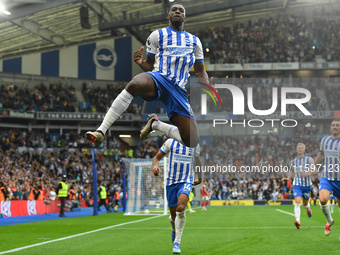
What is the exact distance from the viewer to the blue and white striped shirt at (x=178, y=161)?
9039 millimetres

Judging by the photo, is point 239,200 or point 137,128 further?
point 137,128

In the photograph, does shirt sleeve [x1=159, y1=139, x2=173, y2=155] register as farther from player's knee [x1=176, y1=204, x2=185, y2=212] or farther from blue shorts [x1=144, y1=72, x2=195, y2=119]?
blue shorts [x1=144, y1=72, x2=195, y2=119]

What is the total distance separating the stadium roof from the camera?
38.1 metres

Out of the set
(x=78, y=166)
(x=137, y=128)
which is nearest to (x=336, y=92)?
(x=137, y=128)

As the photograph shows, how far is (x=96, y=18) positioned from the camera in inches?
1705

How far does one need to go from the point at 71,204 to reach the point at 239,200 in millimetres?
16410

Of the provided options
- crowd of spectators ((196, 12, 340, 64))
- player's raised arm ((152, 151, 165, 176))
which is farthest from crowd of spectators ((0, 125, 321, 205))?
player's raised arm ((152, 151, 165, 176))

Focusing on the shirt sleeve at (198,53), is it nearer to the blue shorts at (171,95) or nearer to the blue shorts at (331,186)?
the blue shorts at (171,95)

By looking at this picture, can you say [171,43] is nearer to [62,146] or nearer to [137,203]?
[137,203]

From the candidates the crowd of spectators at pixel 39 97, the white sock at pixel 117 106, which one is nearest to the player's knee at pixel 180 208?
the white sock at pixel 117 106

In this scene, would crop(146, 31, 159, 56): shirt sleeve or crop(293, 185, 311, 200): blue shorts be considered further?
crop(293, 185, 311, 200): blue shorts

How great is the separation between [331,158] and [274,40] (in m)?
42.4

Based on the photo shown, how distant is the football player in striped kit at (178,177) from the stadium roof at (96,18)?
24197 mm

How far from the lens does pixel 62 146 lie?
146ft
